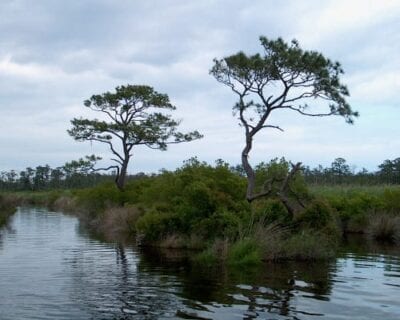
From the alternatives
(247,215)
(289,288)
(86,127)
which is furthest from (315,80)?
(86,127)

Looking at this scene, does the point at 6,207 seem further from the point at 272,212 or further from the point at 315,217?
the point at 315,217

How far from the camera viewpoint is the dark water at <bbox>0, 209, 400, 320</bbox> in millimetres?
14055

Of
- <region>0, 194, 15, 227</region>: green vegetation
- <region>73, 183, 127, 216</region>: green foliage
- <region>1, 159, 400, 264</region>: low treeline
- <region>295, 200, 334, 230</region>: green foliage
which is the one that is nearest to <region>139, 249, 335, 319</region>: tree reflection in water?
<region>1, 159, 400, 264</region>: low treeline

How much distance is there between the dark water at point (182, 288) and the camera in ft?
46.1

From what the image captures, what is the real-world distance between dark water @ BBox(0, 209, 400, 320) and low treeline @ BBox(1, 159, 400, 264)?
112 centimetres

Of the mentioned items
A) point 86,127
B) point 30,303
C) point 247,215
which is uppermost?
point 86,127

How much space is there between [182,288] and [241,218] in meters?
9.82

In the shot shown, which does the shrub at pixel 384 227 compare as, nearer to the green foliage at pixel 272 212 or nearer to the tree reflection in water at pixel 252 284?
the green foliage at pixel 272 212

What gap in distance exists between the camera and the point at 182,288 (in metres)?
17.4

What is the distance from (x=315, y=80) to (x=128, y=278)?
55.8ft

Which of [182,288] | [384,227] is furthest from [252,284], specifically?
[384,227]

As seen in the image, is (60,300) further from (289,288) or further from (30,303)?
(289,288)

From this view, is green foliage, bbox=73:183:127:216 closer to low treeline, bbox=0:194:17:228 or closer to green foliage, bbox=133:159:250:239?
low treeline, bbox=0:194:17:228

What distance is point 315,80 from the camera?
31.3m
